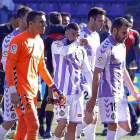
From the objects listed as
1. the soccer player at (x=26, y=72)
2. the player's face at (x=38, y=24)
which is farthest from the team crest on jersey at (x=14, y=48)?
the player's face at (x=38, y=24)

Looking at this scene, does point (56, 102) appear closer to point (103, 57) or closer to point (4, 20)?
point (103, 57)

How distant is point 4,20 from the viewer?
66.0 ft

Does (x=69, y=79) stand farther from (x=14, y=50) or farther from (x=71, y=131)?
(x=14, y=50)

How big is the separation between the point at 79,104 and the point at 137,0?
16.8 metres

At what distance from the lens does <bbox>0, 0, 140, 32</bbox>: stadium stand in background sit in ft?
69.5

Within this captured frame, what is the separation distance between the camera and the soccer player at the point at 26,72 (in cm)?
440

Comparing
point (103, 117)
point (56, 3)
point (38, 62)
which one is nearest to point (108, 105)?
point (103, 117)

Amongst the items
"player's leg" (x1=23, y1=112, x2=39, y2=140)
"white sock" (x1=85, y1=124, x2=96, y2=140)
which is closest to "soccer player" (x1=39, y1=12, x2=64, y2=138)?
"white sock" (x1=85, y1=124, x2=96, y2=140)

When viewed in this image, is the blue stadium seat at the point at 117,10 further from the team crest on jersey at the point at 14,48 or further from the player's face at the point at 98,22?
the team crest on jersey at the point at 14,48

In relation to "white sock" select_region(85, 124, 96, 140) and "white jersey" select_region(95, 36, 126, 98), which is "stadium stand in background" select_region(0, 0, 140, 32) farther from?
"white jersey" select_region(95, 36, 126, 98)

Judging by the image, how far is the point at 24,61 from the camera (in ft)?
14.9

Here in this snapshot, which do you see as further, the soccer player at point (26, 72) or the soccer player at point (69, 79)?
the soccer player at point (69, 79)

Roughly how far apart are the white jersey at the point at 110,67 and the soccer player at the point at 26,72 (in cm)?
66

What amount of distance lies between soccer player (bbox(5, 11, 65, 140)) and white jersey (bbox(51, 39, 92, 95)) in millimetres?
419
